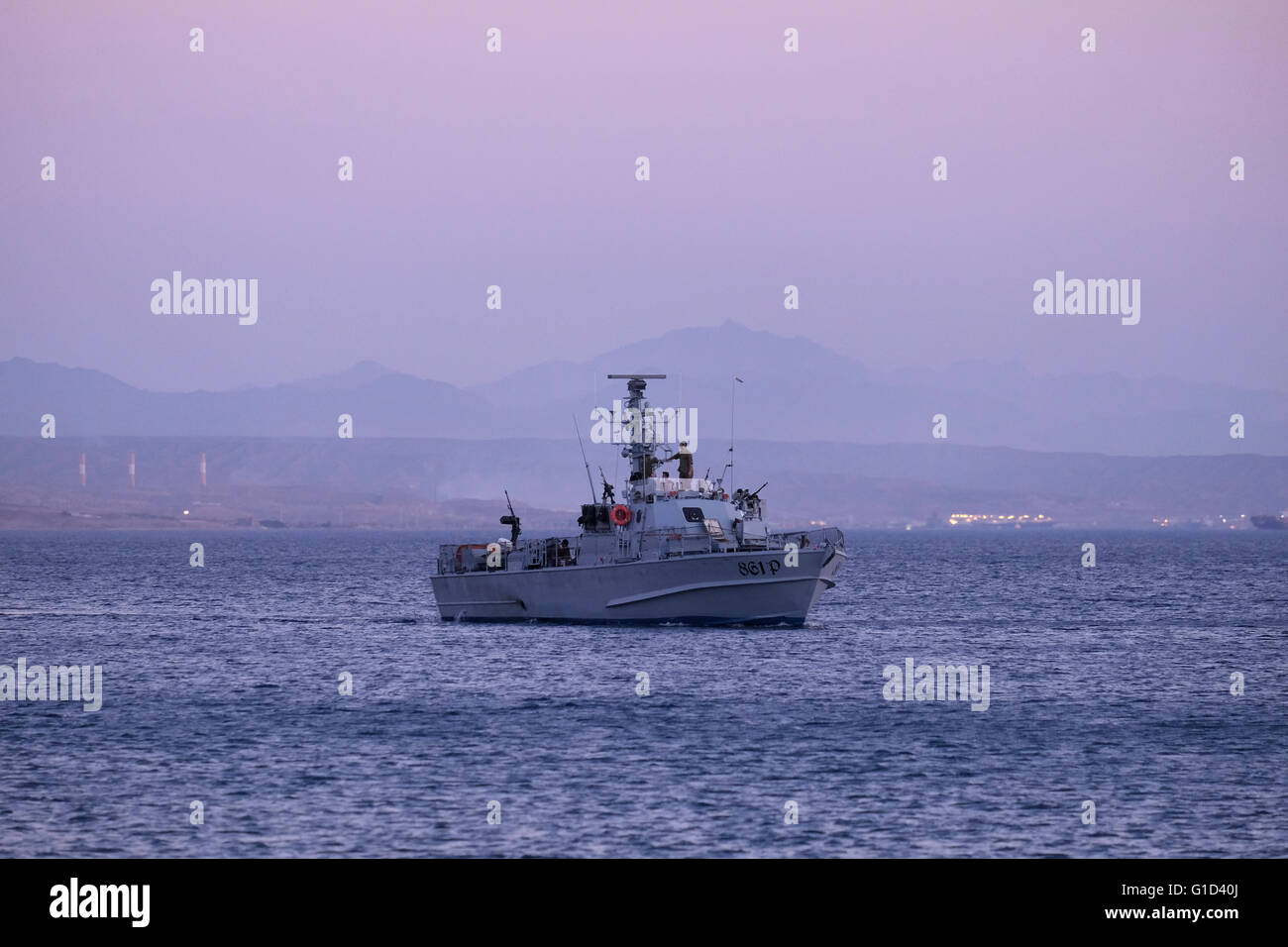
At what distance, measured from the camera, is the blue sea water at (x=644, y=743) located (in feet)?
94.3

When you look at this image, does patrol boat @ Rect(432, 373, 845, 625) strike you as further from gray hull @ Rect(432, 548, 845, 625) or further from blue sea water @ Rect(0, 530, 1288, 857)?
blue sea water @ Rect(0, 530, 1288, 857)

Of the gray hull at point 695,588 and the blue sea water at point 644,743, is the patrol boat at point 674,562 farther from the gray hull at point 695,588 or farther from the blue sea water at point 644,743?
the blue sea water at point 644,743

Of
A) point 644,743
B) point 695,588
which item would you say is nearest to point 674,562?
point 695,588

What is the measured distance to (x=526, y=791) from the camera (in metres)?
32.6

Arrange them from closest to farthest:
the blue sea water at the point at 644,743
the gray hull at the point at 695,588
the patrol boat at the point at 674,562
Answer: the blue sea water at the point at 644,743 < the gray hull at the point at 695,588 < the patrol boat at the point at 674,562

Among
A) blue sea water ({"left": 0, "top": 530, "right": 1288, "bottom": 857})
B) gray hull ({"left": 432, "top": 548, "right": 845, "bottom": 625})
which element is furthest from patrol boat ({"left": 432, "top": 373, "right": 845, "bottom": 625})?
blue sea water ({"left": 0, "top": 530, "right": 1288, "bottom": 857})

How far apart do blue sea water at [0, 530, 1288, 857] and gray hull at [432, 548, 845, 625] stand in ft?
2.80

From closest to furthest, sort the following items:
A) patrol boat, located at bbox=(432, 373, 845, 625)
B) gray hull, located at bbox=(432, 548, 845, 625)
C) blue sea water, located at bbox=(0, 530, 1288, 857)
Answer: blue sea water, located at bbox=(0, 530, 1288, 857) < gray hull, located at bbox=(432, 548, 845, 625) < patrol boat, located at bbox=(432, 373, 845, 625)

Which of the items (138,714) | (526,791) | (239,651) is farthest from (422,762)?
(239,651)

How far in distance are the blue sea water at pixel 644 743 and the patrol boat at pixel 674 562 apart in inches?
44.8

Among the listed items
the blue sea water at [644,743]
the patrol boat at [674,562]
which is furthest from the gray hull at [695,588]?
Answer: the blue sea water at [644,743]

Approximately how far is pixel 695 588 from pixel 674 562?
4.42 feet

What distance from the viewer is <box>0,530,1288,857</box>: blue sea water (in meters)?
28.7
